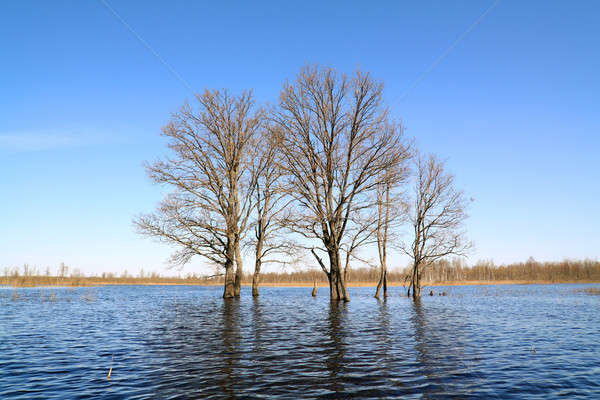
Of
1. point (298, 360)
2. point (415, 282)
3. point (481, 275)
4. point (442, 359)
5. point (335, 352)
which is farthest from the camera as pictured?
point (481, 275)

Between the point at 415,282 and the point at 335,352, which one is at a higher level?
the point at 415,282

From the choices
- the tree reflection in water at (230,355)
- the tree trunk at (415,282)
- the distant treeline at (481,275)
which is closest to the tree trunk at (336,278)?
the tree trunk at (415,282)

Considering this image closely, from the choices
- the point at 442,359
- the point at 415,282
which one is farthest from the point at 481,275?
the point at 442,359

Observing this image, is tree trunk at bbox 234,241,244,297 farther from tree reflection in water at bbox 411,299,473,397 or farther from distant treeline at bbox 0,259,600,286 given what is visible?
distant treeline at bbox 0,259,600,286

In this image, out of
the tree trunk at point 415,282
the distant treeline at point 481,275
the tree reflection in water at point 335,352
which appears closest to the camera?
the tree reflection in water at point 335,352

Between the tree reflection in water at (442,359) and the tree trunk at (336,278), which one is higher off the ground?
the tree trunk at (336,278)

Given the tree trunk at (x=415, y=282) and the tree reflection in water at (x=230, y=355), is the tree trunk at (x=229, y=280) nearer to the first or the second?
the tree reflection in water at (x=230, y=355)

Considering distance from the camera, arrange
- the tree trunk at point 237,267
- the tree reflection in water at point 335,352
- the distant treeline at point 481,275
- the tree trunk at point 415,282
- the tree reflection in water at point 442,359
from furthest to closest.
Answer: the distant treeline at point 481,275, the tree trunk at point 415,282, the tree trunk at point 237,267, the tree reflection in water at point 335,352, the tree reflection in water at point 442,359

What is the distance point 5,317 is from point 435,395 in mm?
22941

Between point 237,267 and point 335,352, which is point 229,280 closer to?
point 237,267

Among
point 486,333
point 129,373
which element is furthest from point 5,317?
point 486,333

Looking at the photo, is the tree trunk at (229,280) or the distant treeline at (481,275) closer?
the tree trunk at (229,280)

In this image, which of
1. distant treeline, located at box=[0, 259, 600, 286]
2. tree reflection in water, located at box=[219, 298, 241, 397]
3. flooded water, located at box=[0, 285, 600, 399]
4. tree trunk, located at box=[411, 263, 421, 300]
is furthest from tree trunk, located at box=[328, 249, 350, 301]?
distant treeline, located at box=[0, 259, 600, 286]

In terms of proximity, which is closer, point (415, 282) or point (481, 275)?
point (415, 282)
